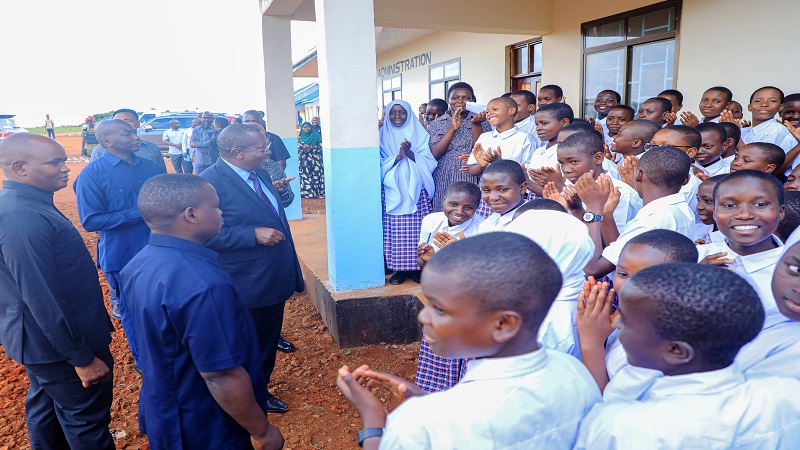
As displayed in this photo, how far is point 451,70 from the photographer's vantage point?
465 inches

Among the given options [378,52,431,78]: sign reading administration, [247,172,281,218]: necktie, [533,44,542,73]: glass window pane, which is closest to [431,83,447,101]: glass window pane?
[378,52,431,78]: sign reading administration

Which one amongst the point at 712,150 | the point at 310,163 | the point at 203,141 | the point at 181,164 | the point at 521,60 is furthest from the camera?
the point at 181,164

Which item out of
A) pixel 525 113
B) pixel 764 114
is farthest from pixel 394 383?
pixel 764 114

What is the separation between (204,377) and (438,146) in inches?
137

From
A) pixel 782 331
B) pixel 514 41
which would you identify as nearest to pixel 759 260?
pixel 782 331

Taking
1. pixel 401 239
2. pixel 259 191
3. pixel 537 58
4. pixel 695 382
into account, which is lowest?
→ pixel 401 239

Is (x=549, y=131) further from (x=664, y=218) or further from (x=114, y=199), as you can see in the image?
(x=114, y=199)

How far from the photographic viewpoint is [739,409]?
105 centimetres

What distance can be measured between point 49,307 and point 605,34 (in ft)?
24.7

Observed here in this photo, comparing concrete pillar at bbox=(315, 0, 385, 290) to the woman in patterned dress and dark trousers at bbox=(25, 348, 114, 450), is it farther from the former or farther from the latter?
dark trousers at bbox=(25, 348, 114, 450)

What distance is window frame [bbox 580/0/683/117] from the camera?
20.8ft

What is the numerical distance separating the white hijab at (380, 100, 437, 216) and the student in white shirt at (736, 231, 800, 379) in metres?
3.15

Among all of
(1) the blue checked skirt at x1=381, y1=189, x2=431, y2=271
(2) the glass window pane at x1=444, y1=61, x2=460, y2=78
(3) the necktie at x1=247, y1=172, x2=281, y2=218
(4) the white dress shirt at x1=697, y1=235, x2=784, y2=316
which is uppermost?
(2) the glass window pane at x1=444, y1=61, x2=460, y2=78

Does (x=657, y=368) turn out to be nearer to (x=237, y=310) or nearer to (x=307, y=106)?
(x=237, y=310)
